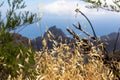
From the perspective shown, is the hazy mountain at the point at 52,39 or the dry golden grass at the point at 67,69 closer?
the dry golden grass at the point at 67,69

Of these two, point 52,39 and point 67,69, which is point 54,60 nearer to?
point 67,69

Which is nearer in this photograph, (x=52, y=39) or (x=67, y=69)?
(x=67, y=69)

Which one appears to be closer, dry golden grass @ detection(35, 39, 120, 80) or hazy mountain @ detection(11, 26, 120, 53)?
dry golden grass @ detection(35, 39, 120, 80)

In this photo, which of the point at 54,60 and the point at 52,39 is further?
the point at 52,39

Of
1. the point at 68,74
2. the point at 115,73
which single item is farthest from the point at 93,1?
the point at 68,74

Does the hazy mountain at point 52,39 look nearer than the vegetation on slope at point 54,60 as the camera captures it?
No

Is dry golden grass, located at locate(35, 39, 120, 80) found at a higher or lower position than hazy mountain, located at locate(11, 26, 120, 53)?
higher

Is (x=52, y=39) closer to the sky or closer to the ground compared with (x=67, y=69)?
closer to the ground

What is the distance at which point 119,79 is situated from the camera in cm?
517

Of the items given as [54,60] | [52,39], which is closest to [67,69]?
[54,60]

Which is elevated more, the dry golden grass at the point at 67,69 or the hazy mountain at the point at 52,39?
the dry golden grass at the point at 67,69

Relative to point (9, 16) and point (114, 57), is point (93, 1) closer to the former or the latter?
point (114, 57)

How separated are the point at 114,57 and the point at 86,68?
3.90 feet

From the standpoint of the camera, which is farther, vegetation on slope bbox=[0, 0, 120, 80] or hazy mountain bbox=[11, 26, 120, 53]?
hazy mountain bbox=[11, 26, 120, 53]
